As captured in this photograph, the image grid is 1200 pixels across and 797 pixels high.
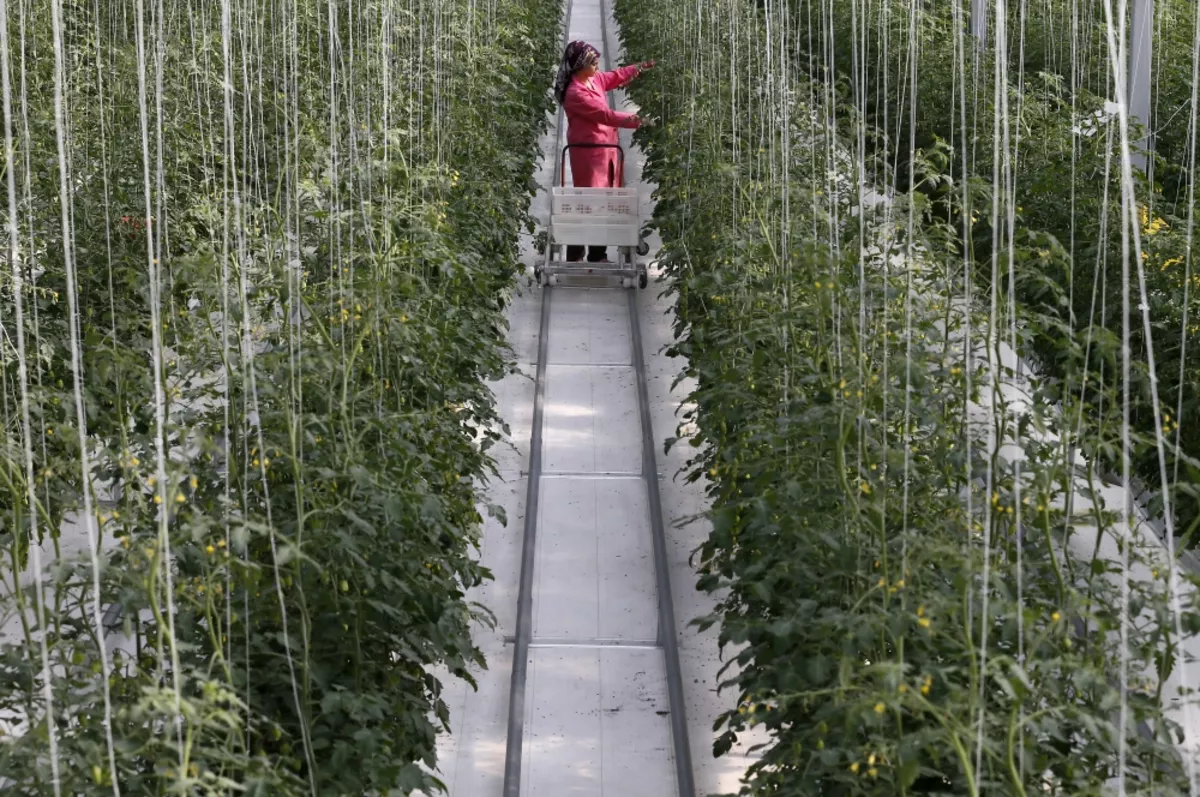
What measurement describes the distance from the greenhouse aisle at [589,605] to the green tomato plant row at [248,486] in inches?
11.0

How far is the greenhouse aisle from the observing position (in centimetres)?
369

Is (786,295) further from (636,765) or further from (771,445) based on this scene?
(636,765)

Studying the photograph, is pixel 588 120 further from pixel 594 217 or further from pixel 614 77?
pixel 594 217

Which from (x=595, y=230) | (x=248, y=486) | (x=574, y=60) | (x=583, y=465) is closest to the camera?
(x=248, y=486)

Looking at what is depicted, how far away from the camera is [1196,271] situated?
14.5 feet

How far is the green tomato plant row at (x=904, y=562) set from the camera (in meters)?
2.15

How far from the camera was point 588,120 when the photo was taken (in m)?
7.71

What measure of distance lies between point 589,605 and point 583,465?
1.03 meters

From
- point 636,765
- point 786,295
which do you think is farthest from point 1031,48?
point 636,765

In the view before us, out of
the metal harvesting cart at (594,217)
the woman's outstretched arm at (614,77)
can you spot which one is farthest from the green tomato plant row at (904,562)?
the woman's outstretched arm at (614,77)

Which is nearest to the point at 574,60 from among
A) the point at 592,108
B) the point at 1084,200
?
the point at 592,108

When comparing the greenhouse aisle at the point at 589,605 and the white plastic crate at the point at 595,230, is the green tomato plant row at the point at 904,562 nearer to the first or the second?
the greenhouse aisle at the point at 589,605

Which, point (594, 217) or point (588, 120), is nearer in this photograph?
point (594, 217)

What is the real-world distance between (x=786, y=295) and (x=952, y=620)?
156cm
